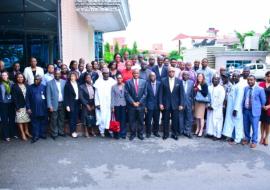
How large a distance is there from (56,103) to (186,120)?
3.47 meters

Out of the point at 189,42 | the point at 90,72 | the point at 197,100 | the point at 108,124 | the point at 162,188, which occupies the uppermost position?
the point at 189,42

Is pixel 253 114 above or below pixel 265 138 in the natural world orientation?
above

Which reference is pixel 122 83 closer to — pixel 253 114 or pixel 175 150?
pixel 175 150

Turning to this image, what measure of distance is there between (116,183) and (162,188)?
2.71ft

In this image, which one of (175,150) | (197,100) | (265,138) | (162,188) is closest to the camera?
(162,188)

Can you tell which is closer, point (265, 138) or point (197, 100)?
point (265, 138)

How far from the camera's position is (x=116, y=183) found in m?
5.42

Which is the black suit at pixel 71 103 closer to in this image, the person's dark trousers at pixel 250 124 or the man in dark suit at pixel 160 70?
the man in dark suit at pixel 160 70

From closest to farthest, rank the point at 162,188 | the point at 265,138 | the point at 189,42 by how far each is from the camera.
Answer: the point at 162,188 < the point at 265,138 < the point at 189,42

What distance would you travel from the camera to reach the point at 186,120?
826cm

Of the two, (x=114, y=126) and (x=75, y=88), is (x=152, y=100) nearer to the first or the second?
(x=114, y=126)

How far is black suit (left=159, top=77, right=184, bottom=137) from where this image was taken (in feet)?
26.0

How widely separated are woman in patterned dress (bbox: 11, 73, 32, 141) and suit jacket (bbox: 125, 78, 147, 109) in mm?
2582

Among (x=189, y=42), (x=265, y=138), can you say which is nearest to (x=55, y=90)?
(x=265, y=138)
